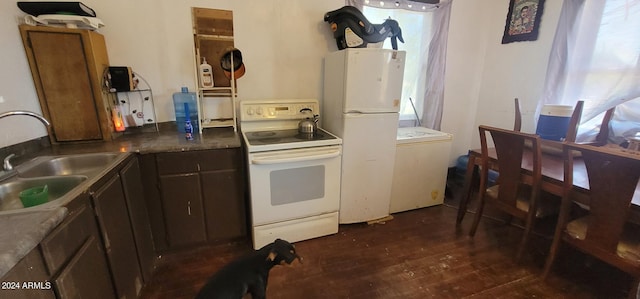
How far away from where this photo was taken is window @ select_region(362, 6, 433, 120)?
8.61ft

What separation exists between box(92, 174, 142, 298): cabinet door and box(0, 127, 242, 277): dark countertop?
0.30m

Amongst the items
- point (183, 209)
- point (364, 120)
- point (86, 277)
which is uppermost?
point (364, 120)

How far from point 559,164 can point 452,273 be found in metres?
1.12

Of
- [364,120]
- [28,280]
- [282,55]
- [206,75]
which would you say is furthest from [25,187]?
[364,120]

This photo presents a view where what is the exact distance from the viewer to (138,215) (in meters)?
1.62

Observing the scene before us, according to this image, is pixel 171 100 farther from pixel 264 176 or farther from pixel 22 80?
pixel 264 176

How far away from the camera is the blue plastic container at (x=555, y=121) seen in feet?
6.78

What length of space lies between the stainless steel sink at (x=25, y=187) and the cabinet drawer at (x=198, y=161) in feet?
1.52

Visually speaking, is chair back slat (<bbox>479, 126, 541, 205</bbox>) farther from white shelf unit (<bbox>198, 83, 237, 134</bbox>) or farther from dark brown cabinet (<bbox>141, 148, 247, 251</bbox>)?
white shelf unit (<bbox>198, 83, 237, 134</bbox>)

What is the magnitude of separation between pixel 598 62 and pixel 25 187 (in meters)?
3.86

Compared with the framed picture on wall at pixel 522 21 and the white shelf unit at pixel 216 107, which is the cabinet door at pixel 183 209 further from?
the framed picture on wall at pixel 522 21

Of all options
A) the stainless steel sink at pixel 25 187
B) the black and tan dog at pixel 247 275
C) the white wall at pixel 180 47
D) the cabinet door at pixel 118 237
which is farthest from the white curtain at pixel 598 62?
the stainless steel sink at pixel 25 187

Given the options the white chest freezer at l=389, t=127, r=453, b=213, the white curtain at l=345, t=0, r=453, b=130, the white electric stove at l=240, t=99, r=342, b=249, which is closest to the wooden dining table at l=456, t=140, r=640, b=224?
the white chest freezer at l=389, t=127, r=453, b=213

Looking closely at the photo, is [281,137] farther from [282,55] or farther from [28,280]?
[28,280]
